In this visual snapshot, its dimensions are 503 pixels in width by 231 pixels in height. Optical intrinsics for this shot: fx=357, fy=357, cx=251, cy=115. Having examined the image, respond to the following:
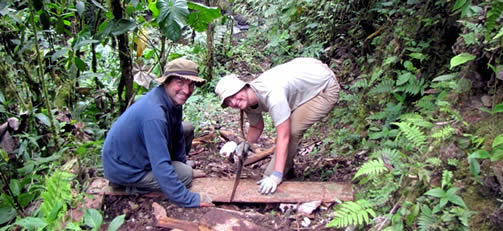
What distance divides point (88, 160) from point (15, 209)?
Answer: 1.25 meters

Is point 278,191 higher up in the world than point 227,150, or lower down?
higher up

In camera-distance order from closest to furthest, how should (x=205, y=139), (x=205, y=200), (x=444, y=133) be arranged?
(x=444, y=133) < (x=205, y=200) < (x=205, y=139)

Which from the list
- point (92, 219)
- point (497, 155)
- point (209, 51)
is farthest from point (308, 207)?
point (209, 51)

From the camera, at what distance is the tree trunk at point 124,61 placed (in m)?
4.20

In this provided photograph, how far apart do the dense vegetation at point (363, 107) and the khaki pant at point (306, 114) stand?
2.17 feet

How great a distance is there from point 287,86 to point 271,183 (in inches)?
43.0

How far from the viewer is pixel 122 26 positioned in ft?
13.3

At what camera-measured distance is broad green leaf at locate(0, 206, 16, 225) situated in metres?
3.15

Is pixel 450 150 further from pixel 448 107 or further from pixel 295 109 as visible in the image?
pixel 295 109

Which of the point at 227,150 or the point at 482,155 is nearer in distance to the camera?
the point at 482,155

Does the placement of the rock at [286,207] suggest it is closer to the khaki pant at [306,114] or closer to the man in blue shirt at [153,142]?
the khaki pant at [306,114]

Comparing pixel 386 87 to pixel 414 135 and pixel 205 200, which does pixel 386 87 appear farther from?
pixel 205 200

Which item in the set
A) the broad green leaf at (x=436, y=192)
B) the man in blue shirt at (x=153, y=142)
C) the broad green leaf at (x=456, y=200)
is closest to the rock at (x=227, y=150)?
the man in blue shirt at (x=153, y=142)

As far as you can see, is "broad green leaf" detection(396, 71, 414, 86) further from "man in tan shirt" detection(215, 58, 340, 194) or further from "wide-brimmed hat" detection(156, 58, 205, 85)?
"wide-brimmed hat" detection(156, 58, 205, 85)
